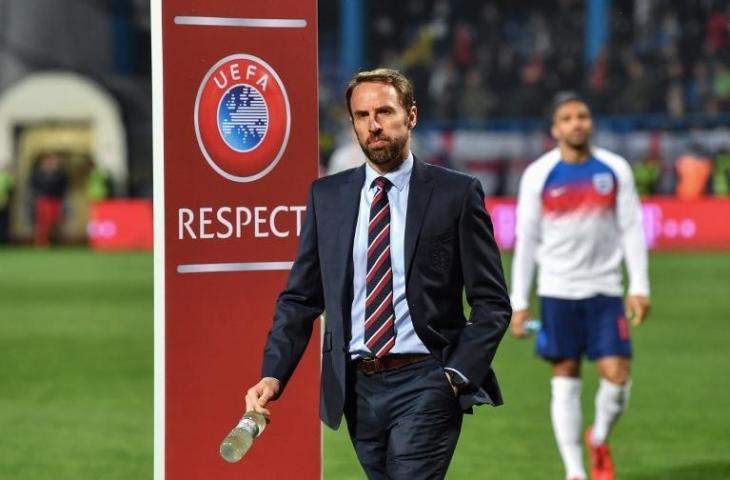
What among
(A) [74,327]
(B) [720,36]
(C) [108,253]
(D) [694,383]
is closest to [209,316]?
(D) [694,383]

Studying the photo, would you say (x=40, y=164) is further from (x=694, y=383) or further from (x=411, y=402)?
(x=411, y=402)

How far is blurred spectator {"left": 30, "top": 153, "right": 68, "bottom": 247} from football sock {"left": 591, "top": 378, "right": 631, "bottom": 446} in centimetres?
2635

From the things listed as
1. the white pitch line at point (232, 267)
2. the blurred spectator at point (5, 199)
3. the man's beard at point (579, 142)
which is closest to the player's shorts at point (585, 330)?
the man's beard at point (579, 142)

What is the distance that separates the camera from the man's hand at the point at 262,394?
4602 millimetres

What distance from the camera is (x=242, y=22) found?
5828 millimetres

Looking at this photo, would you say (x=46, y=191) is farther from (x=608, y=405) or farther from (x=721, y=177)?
(x=608, y=405)

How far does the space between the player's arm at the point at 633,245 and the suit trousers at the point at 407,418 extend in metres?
3.60

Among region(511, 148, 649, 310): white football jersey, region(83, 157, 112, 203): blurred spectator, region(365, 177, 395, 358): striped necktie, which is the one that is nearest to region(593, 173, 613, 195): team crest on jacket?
region(511, 148, 649, 310): white football jersey

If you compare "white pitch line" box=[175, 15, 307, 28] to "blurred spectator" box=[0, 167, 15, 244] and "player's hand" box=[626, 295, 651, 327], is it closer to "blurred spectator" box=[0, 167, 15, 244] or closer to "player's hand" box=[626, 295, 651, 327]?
"player's hand" box=[626, 295, 651, 327]

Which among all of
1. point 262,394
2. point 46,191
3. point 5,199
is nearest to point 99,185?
point 46,191

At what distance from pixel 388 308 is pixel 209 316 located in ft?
4.36

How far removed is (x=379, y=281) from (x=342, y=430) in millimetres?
6128

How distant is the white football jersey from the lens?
8297 mm

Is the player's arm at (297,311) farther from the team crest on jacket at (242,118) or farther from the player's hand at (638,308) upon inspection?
the player's hand at (638,308)
